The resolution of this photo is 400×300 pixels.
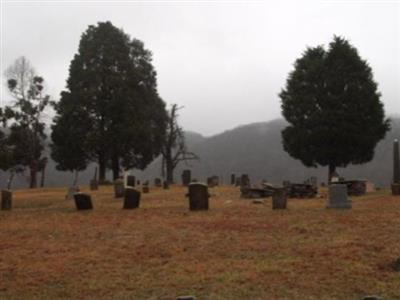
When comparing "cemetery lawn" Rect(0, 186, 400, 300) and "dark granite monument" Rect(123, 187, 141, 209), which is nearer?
"cemetery lawn" Rect(0, 186, 400, 300)

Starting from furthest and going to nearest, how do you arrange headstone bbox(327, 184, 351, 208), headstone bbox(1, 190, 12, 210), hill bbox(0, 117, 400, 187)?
1. hill bbox(0, 117, 400, 187)
2. headstone bbox(1, 190, 12, 210)
3. headstone bbox(327, 184, 351, 208)

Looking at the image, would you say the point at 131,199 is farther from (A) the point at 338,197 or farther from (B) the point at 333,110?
(B) the point at 333,110

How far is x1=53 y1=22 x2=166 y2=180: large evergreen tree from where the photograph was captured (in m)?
39.9

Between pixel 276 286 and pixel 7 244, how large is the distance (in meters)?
6.80

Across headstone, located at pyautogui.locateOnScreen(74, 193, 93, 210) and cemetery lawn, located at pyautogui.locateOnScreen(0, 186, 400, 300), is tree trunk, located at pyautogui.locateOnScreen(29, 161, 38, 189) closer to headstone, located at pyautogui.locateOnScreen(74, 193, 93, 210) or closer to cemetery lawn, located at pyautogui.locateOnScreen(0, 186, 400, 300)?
headstone, located at pyautogui.locateOnScreen(74, 193, 93, 210)

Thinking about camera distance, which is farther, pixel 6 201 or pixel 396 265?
pixel 6 201

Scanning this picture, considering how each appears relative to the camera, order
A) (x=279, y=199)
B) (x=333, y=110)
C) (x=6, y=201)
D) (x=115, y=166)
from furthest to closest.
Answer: (x=115, y=166) → (x=333, y=110) → (x=6, y=201) → (x=279, y=199)

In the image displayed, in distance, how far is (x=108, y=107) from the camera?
4003 cm

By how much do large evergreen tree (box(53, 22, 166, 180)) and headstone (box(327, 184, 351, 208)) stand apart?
23.4 m

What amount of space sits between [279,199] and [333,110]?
66.3 ft

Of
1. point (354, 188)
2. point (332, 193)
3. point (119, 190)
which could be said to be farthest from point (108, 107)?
point (332, 193)

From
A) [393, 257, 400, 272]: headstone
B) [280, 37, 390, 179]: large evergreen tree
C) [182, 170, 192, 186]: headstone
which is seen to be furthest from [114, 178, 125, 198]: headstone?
[393, 257, 400, 272]: headstone

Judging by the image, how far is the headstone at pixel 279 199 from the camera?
17.8 metres

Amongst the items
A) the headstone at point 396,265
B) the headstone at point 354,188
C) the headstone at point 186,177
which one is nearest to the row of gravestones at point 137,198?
the headstone at point 354,188
